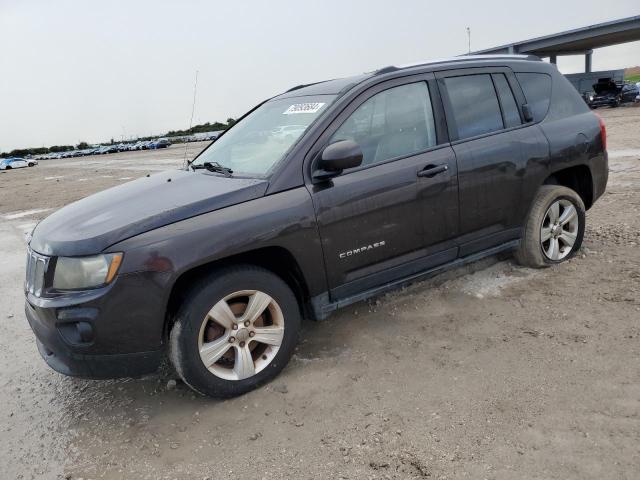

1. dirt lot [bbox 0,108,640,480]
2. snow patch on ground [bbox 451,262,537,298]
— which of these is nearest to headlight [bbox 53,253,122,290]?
dirt lot [bbox 0,108,640,480]

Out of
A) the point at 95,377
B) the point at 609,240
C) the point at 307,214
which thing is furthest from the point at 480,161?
the point at 95,377

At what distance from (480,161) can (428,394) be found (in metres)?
1.85

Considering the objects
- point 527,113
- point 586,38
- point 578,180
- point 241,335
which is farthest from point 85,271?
point 586,38

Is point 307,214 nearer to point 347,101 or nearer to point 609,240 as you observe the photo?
point 347,101

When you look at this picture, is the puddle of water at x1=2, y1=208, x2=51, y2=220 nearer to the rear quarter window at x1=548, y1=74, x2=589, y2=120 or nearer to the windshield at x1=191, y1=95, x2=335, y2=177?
the windshield at x1=191, y1=95, x2=335, y2=177

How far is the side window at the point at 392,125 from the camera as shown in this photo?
3.58m

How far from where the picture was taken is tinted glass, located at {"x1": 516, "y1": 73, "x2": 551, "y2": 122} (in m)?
4.44

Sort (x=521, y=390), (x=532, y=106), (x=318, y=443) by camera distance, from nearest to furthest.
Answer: (x=318, y=443) < (x=521, y=390) < (x=532, y=106)

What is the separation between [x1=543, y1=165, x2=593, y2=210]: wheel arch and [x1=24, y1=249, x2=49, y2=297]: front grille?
4031mm

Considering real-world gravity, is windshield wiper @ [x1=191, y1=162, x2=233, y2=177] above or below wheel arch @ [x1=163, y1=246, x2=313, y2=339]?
above

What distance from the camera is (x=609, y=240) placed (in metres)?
5.27

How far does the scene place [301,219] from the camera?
3232 millimetres

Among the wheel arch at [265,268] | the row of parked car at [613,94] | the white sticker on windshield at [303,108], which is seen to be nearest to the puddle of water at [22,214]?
the white sticker on windshield at [303,108]

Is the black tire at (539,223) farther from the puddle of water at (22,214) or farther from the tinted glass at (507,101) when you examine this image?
the puddle of water at (22,214)
